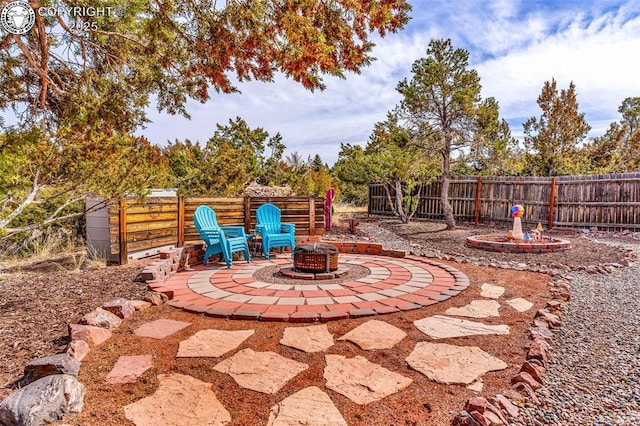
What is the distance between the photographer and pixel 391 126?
33.9ft

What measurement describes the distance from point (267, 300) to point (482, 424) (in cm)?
215

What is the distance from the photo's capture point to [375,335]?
8.34 feet

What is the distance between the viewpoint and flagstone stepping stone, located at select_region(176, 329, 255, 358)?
7.41 ft

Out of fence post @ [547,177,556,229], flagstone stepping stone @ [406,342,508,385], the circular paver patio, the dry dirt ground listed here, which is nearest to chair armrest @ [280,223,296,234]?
the circular paver patio

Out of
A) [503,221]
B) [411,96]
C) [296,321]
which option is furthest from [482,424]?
[503,221]

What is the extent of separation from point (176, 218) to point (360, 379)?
18.1ft

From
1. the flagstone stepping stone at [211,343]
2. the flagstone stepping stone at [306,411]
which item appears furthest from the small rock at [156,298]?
the flagstone stepping stone at [306,411]

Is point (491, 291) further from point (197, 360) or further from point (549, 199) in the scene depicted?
point (549, 199)

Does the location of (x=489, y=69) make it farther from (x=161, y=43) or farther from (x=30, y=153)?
(x=30, y=153)

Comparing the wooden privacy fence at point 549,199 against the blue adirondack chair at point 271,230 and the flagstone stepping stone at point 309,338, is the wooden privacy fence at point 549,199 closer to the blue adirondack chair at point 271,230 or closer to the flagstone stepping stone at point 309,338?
the blue adirondack chair at point 271,230

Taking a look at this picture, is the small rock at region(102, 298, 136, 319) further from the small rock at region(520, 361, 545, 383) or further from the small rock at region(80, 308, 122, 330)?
the small rock at region(520, 361, 545, 383)

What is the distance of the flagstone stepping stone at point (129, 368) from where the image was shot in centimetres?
193

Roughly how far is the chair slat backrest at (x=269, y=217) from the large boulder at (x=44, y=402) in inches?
169

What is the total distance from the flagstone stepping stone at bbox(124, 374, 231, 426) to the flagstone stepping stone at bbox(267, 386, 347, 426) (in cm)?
23
